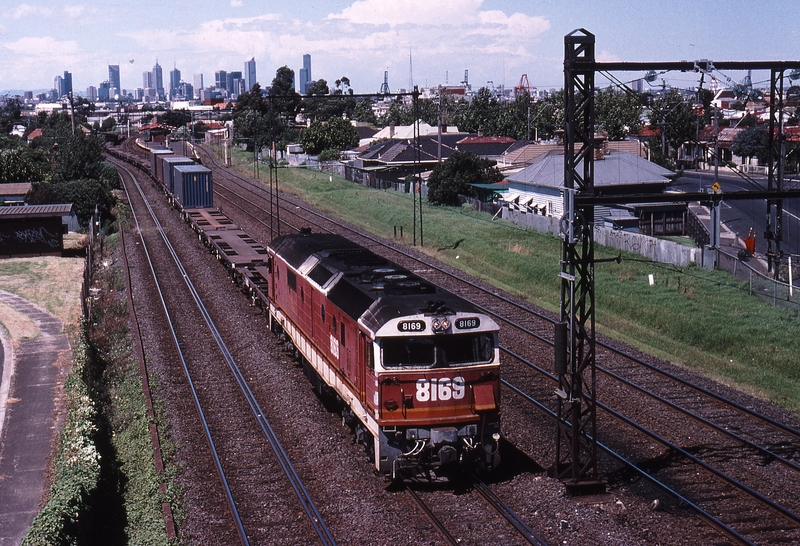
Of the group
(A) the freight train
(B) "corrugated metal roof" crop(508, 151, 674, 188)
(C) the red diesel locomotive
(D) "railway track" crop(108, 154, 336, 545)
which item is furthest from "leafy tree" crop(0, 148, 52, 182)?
(C) the red diesel locomotive

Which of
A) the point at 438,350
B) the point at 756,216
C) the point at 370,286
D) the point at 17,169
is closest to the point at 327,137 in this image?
the point at 17,169

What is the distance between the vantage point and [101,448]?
64.5ft

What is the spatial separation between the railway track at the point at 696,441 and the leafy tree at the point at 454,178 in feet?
109

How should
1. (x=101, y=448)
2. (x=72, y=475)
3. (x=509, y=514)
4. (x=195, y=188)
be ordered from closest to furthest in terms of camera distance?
(x=509, y=514) < (x=72, y=475) < (x=101, y=448) < (x=195, y=188)

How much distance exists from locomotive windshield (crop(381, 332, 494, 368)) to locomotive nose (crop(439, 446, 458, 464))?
160 cm

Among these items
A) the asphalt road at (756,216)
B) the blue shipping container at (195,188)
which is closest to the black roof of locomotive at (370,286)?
the asphalt road at (756,216)

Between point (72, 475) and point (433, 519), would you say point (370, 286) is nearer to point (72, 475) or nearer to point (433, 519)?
point (433, 519)

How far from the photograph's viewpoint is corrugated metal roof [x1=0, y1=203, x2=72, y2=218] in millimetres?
46969

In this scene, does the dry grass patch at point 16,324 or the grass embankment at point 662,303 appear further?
the dry grass patch at point 16,324

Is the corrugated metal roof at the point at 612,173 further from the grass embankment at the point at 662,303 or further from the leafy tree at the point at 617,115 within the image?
the leafy tree at the point at 617,115

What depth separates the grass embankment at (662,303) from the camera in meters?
25.7

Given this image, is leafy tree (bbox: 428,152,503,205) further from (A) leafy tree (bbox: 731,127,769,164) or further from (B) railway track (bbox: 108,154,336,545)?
(A) leafy tree (bbox: 731,127,769,164)

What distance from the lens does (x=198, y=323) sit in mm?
31281

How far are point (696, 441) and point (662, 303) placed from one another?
1337cm
